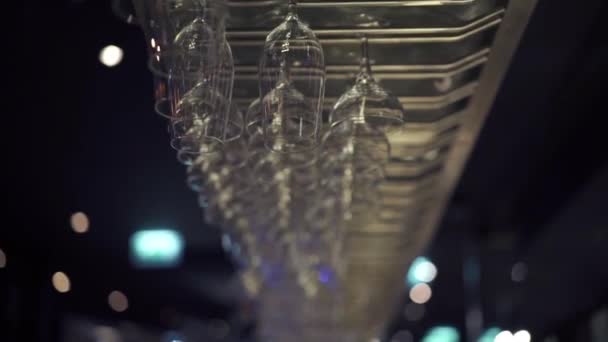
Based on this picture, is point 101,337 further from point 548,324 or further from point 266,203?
point 266,203

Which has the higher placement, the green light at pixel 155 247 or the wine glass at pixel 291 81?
the green light at pixel 155 247

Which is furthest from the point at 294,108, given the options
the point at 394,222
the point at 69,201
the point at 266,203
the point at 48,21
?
the point at 69,201

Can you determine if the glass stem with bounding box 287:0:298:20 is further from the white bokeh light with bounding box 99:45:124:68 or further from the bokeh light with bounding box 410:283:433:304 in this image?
the bokeh light with bounding box 410:283:433:304

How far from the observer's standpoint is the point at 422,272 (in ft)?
44.7

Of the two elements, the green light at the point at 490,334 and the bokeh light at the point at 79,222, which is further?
the green light at the point at 490,334

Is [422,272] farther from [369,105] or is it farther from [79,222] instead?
[369,105]

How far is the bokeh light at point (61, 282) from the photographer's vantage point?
24.2 feet

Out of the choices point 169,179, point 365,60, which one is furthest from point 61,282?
point 365,60

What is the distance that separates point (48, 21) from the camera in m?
4.53

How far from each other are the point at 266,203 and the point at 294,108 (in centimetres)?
170

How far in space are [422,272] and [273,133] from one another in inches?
447

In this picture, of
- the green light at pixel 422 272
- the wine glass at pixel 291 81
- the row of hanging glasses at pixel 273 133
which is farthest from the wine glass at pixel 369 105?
the green light at pixel 422 272

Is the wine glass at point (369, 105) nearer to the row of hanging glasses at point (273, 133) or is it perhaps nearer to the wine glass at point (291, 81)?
the row of hanging glasses at point (273, 133)

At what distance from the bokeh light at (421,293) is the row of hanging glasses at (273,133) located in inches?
345
